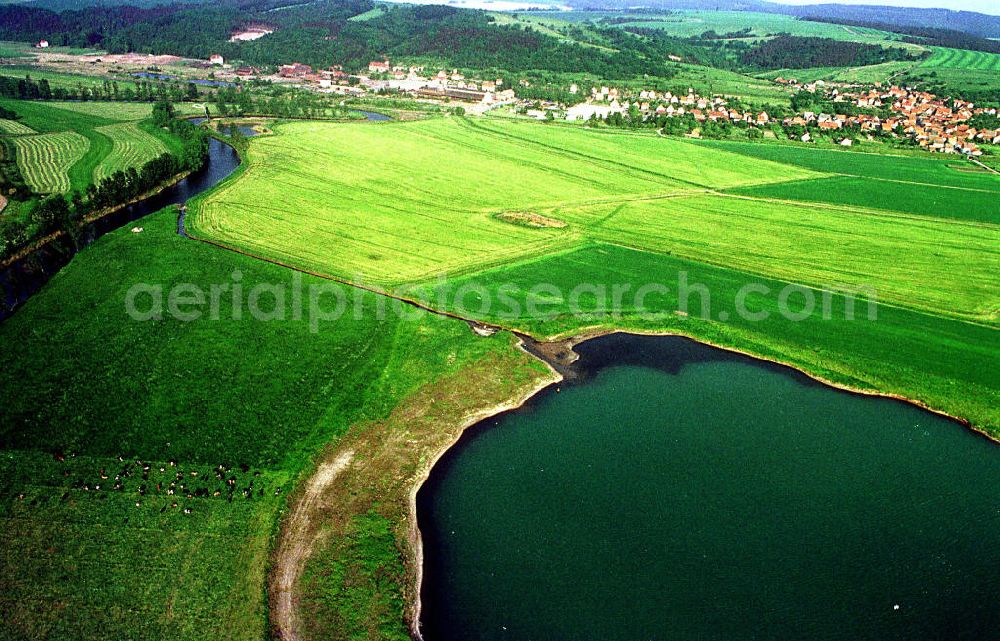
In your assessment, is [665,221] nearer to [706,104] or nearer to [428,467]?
[428,467]

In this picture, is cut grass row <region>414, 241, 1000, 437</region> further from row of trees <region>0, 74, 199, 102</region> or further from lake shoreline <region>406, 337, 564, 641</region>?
row of trees <region>0, 74, 199, 102</region>

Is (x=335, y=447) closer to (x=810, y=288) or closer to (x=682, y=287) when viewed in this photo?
(x=682, y=287)

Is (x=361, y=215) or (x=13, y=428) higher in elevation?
(x=361, y=215)

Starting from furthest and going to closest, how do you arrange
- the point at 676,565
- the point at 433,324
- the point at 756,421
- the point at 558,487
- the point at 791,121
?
1. the point at 791,121
2. the point at 433,324
3. the point at 756,421
4. the point at 558,487
5. the point at 676,565

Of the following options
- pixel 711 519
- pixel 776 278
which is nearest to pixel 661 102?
pixel 776 278

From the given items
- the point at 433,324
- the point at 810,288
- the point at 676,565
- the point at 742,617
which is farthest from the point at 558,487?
the point at 810,288

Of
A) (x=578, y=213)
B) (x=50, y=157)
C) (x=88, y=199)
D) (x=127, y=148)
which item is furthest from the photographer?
(x=127, y=148)
